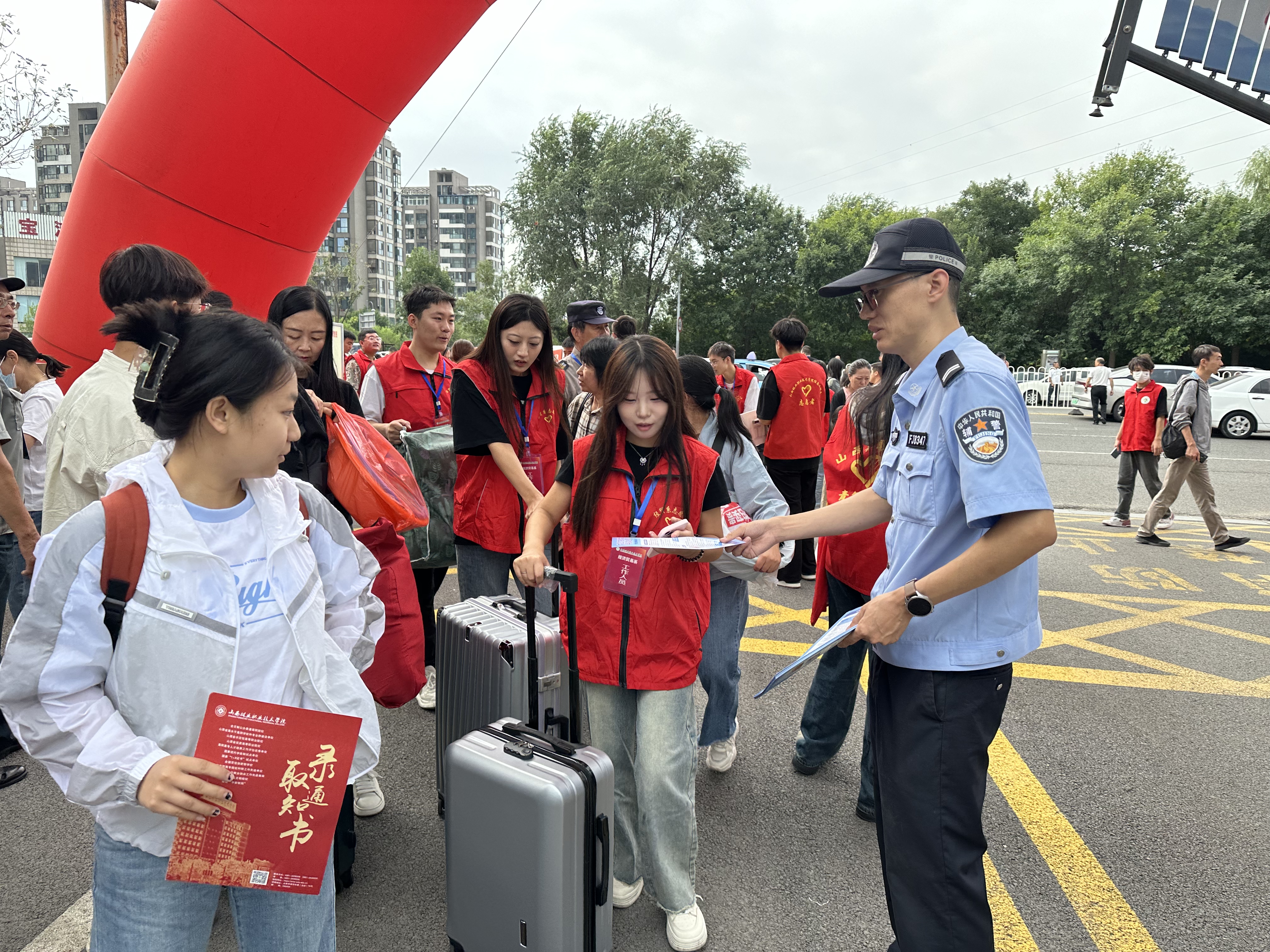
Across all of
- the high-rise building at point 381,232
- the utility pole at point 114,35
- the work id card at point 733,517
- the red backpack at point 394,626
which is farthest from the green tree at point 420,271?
the work id card at point 733,517

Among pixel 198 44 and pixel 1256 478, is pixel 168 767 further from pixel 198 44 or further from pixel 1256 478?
pixel 1256 478

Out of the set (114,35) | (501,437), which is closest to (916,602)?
(501,437)

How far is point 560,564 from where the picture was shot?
3846 mm

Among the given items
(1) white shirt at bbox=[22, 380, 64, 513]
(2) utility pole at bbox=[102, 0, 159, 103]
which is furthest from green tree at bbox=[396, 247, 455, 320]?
(1) white shirt at bbox=[22, 380, 64, 513]

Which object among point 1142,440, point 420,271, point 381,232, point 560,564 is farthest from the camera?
point 381,232

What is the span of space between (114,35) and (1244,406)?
22334 mm

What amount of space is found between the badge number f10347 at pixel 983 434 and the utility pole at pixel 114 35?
30.9 feet

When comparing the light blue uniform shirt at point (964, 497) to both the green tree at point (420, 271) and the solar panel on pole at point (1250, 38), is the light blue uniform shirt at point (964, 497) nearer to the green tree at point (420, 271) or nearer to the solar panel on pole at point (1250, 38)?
the solar panel on pole at point (1250, 38)

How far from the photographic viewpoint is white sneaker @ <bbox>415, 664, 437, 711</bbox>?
4254mm

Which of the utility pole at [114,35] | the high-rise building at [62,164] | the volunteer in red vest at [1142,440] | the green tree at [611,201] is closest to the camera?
the utility pole at [114,35]

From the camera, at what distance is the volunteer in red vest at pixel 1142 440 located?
8844mm

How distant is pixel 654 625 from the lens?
249 centimetres

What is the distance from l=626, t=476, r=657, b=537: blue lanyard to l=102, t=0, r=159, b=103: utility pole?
28.2 feet

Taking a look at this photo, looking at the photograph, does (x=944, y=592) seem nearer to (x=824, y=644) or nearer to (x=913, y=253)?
(x=824, y=644)
